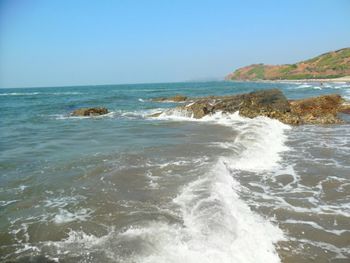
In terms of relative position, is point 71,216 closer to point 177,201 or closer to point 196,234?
point 177,201

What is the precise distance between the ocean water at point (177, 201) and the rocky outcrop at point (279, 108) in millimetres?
6048

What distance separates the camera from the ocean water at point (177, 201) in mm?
5418

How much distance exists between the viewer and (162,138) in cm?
1539

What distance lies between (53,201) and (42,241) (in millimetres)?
1940

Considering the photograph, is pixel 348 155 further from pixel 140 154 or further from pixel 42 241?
pixel 42 241

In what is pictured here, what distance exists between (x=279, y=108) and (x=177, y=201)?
15356 millimetres

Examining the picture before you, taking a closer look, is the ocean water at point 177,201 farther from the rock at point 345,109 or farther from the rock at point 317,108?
the rock at point 345,109

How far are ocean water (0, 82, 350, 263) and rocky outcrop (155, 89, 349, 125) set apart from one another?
6048 millimetres

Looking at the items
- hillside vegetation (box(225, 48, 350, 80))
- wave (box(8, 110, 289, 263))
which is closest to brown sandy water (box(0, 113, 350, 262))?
wave (box(8, 110, 289, 263))

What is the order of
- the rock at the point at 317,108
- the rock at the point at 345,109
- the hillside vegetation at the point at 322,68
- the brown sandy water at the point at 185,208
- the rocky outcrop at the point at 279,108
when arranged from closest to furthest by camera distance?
the brown sandy water at the point at 185,208 → the rocky outcrop at the point at 279,108 → the rock at the point at 317,108 → the rock at the point at 345,109 → the hillside vegetation at the point at 322,68

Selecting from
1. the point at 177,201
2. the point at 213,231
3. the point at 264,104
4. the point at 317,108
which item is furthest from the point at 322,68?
the point at 213,231

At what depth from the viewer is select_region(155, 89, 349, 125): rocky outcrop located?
790 inches

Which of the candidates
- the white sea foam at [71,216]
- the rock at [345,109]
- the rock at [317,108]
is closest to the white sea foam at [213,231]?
the white sea foam at [71,216]

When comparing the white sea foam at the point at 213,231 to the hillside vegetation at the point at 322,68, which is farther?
the hillside vegetation at the point at 322,68
